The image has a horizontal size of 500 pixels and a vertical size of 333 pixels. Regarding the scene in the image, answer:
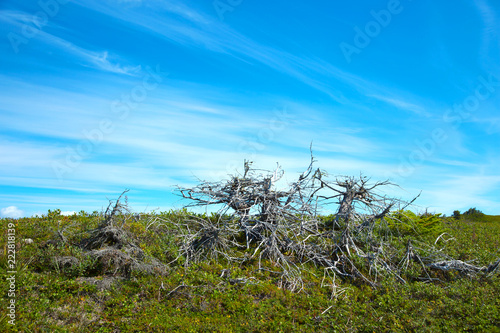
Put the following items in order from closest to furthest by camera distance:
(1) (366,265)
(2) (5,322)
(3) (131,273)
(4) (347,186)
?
(2) (5,322), (3) (131,273), (1) (366,265), (4) (347,186)

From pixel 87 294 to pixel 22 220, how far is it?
6626mm

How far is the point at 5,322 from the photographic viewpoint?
6.88m

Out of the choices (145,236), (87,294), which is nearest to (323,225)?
(145,236)

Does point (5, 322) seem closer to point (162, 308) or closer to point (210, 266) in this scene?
point (162, 308)

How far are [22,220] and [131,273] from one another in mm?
6764

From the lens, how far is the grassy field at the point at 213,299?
7.39m

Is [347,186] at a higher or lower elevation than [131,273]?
higher

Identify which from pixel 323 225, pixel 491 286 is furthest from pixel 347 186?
pixel 491 286

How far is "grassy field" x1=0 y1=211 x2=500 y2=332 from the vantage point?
7.39m

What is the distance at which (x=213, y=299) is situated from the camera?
8.09m

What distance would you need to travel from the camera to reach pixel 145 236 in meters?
11.0

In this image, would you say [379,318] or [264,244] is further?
[264,244]

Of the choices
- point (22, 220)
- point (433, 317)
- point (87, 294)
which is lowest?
point (433, 317)

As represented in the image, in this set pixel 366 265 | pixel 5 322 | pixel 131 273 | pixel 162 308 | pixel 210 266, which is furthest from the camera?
pixel 366 265
